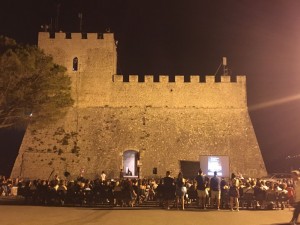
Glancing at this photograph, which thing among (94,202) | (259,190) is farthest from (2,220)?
(259,190)

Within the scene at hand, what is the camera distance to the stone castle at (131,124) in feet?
93.7

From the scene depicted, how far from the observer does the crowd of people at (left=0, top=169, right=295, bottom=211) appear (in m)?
14.7

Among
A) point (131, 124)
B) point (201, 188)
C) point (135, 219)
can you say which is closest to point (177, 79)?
point (131, 124)

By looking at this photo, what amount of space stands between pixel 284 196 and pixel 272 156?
19.3 m

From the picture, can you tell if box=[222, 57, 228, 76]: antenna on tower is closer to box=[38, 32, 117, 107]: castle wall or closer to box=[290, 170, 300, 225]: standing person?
box=[38, 32, 117, 107]: castle wall

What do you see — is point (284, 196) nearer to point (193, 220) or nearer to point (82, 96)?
point (193, 220)

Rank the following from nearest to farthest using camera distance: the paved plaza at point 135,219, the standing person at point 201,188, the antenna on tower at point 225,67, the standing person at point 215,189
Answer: the paved plaza at point 135,219
the standing person at point 215,189
the standing person at point 201,188
the antenna on tower at point 225,67

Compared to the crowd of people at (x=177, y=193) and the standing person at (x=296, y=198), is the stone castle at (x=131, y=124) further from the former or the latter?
the standing person at (x=296, y=198)

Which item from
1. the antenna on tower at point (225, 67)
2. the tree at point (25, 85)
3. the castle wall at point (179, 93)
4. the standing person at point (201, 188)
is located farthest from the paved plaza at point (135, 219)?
the antenna on tower at point (225, 67)

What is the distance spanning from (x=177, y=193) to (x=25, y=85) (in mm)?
9874

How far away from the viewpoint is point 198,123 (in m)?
30.1

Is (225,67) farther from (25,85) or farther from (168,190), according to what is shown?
(168,190)

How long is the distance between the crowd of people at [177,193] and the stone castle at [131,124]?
11.1m

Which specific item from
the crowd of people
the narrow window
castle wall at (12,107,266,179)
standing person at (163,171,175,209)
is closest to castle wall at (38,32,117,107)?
the narrow window
